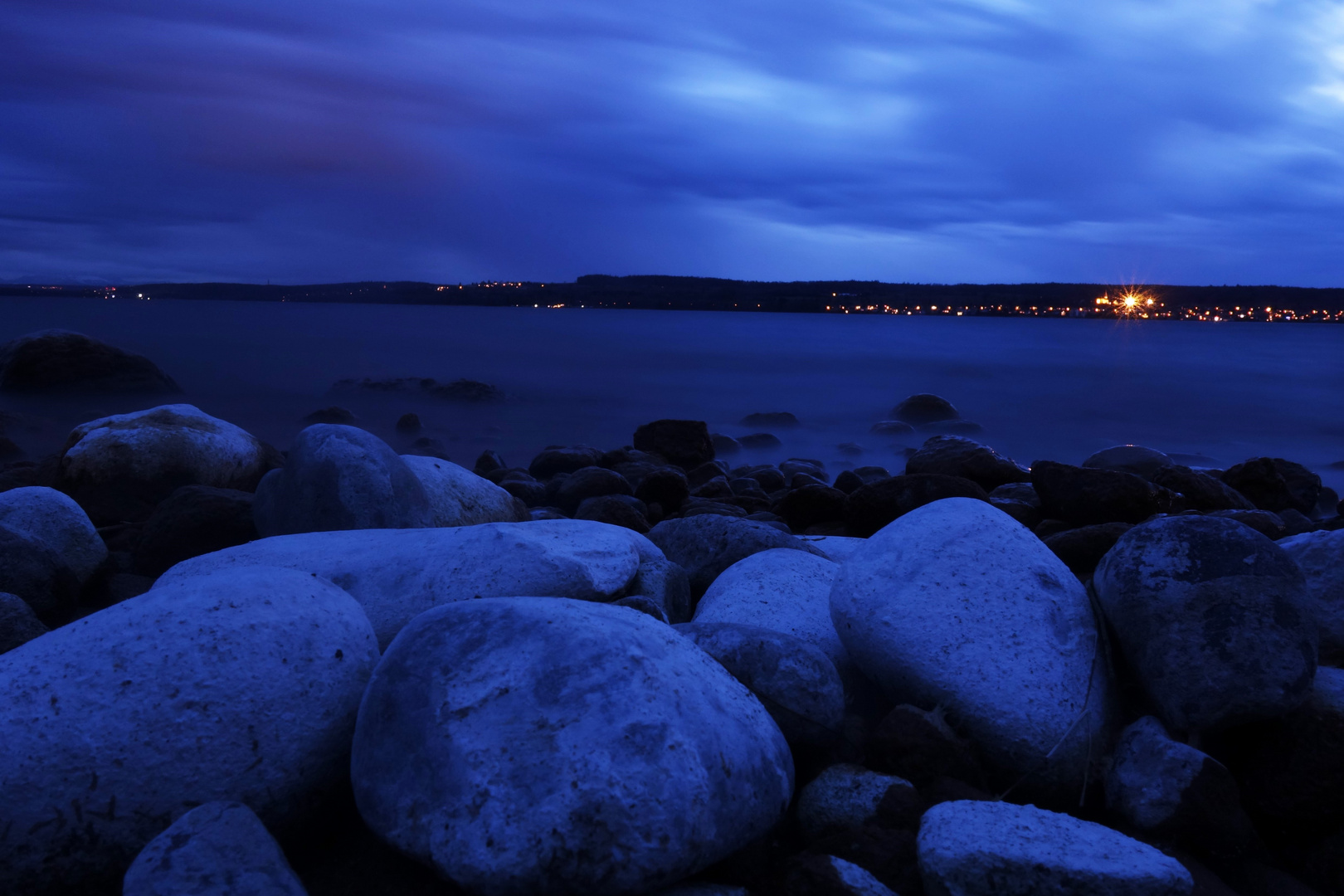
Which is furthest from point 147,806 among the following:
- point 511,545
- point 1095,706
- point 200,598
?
point 1095,706

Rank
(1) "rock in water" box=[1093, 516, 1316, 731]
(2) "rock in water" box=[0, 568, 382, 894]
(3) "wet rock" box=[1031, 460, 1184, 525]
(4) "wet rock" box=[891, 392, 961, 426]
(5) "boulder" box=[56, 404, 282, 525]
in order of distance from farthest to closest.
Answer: (4) "wet rock" box=[891, 392, 961, 426], (5) "boulder" box=[56, 404, 282, 525], (3) "wet rock" box=[1031, 460, 1184, 525], (1) "rock in water" box=[1093, 516, 1316, 731], (2) "rock in water" box=[0, 568, 382, 894]

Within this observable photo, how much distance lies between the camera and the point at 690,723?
1985 mm

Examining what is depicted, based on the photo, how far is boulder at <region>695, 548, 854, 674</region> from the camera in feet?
10.5

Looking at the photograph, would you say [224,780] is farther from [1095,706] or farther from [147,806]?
[1095,706]

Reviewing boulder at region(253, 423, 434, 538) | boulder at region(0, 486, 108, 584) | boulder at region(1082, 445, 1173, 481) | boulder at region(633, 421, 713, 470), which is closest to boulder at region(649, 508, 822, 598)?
boulder at region(253, 423, 434, 538)

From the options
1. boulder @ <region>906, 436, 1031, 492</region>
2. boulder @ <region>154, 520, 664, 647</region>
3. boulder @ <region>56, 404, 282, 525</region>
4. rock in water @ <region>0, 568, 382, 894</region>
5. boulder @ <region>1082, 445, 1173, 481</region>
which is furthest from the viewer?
boulder @ <region>1082, 445, 1173, 481</region>

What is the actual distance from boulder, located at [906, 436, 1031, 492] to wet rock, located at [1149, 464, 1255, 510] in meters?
1.07

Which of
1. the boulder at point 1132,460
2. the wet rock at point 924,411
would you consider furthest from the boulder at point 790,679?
the wet rock at point 924,411

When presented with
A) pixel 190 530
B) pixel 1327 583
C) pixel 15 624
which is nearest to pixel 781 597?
pixel 1327 583

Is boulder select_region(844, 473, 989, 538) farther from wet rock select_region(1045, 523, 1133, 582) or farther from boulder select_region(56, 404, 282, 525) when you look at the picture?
boulder select_region(56, 404, 282, 525)

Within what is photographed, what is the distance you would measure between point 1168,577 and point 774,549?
1.62 metres

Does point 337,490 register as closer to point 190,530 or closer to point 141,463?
point 190,530

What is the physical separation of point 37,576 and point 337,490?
1.21 meters

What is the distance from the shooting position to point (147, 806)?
198 cm
